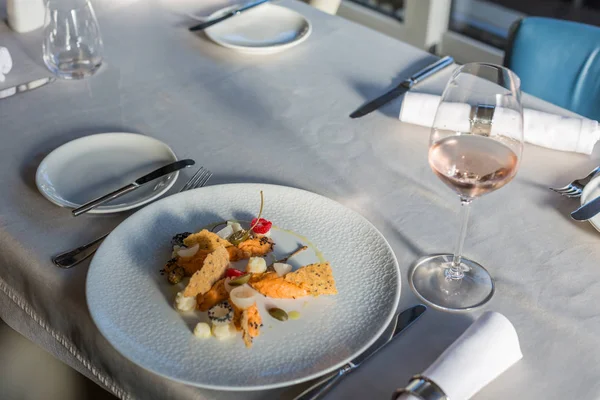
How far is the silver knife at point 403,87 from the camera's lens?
1.27 m

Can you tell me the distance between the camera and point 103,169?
3.68ft

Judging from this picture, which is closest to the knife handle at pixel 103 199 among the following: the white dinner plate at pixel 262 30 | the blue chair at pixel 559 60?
the white dinner plate at pixel 262 30

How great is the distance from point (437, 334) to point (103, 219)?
510mm

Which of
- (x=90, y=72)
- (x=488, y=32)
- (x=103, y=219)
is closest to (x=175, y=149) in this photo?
(x=103, y=219)

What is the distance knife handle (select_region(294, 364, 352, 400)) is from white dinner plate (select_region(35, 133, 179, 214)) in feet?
1.36

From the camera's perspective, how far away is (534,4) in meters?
3.13

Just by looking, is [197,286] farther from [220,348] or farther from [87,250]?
[87,250]

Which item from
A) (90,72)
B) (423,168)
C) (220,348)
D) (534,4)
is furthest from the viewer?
(534,4)

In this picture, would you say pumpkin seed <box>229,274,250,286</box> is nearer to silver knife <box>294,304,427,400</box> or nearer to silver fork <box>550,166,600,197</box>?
silver knife <box>294,304,427,400</box>

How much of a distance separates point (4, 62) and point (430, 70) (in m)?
0.85

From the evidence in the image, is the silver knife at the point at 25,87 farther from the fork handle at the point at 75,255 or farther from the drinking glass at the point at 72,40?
the fork handle at the point at 75,255

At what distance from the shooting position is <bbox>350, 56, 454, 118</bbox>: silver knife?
127 centimetres

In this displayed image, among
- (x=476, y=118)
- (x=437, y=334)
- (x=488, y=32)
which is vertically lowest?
(x=488, y=32)

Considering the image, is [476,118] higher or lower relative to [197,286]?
higher
